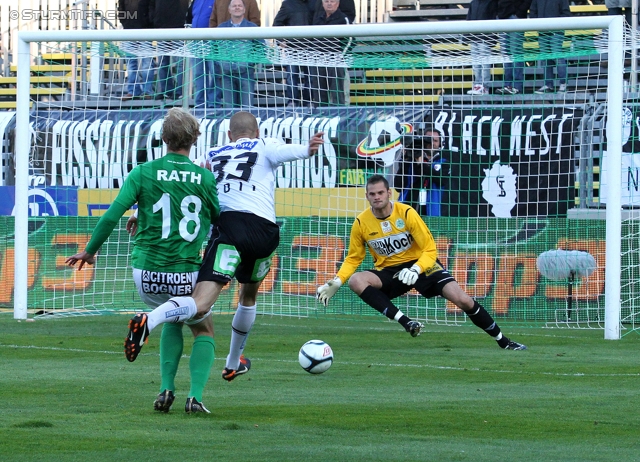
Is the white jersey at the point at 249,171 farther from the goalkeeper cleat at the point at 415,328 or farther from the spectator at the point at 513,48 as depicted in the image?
the spectator at the point at 513,48

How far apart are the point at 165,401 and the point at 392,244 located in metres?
5.03

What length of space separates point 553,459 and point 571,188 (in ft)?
31.2

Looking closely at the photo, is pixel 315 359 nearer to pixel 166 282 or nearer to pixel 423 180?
pixel 166 282

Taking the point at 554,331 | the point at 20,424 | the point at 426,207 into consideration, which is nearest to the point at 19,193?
the point at 426,207

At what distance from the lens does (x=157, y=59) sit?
15938 mm

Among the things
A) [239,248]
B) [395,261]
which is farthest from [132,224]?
[395,261]

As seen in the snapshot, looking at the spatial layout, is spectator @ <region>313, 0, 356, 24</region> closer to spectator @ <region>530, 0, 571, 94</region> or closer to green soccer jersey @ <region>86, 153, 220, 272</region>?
spectator @ <region>530, 0, 571, 94</region>

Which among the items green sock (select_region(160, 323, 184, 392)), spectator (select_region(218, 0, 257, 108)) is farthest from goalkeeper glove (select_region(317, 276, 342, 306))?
spectator (select_region(218, 0, 257, 108))

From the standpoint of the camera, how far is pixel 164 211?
6.45 m

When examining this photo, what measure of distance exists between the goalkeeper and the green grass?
39 cm

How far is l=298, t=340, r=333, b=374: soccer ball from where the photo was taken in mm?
8453

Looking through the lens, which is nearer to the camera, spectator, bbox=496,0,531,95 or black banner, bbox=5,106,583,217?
spectator, bbox=496,0,531,95

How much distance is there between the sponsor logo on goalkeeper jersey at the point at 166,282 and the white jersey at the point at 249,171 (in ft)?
4.28

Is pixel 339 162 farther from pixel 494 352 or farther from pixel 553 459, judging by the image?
pixel 553 459
